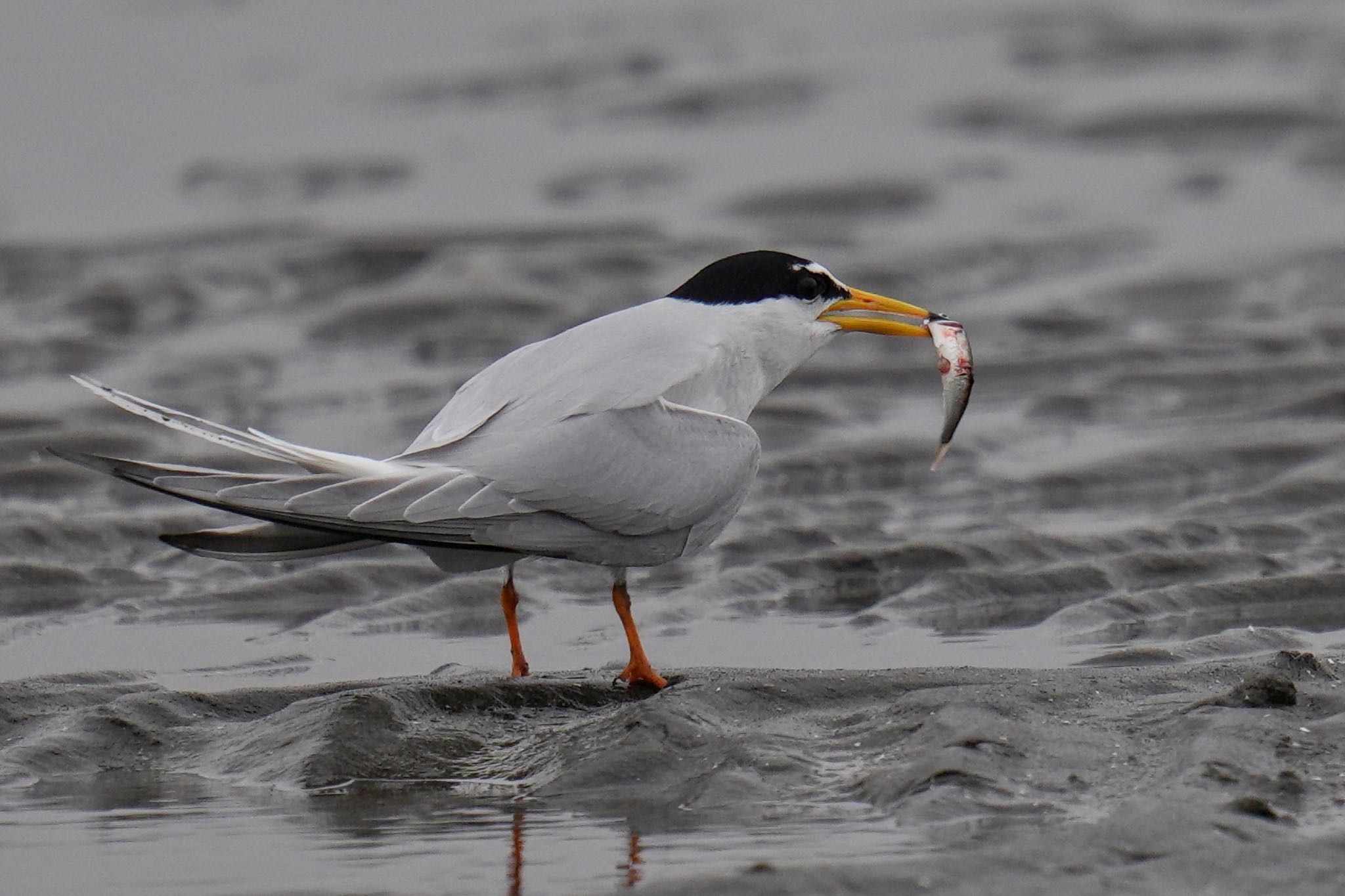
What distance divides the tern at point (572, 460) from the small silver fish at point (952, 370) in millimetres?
406

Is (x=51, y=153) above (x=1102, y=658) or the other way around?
above

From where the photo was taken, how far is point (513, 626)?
20.0 feet

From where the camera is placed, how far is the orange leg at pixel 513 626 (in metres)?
5.97

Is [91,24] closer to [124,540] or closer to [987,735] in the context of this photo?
[124,540]

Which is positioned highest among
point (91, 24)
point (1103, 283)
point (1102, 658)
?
point (91, 24)

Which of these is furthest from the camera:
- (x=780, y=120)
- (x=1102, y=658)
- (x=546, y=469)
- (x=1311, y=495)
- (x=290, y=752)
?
(x=780, y=120)

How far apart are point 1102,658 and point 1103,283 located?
6239 millimetres

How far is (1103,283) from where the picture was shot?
1219cm

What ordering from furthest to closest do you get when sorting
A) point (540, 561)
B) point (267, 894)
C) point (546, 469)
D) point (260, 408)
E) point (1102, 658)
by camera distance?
1. point (260, 408)
2. point (540, 561)
3. point (1102, 658)
4. point (546, 469)
5. point (267, 894)

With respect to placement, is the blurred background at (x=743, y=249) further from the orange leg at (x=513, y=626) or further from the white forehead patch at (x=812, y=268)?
the white forehead patch at (x=812, y=268)

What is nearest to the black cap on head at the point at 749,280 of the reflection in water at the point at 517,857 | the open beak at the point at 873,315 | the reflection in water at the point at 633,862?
the open beak at the point at 873,315

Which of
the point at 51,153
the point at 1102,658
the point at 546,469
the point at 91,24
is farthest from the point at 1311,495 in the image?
the point at 91,24

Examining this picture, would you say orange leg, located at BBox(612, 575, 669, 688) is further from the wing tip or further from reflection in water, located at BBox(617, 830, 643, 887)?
the wing tip

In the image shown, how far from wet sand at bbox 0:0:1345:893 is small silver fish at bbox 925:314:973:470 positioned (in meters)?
0.75
